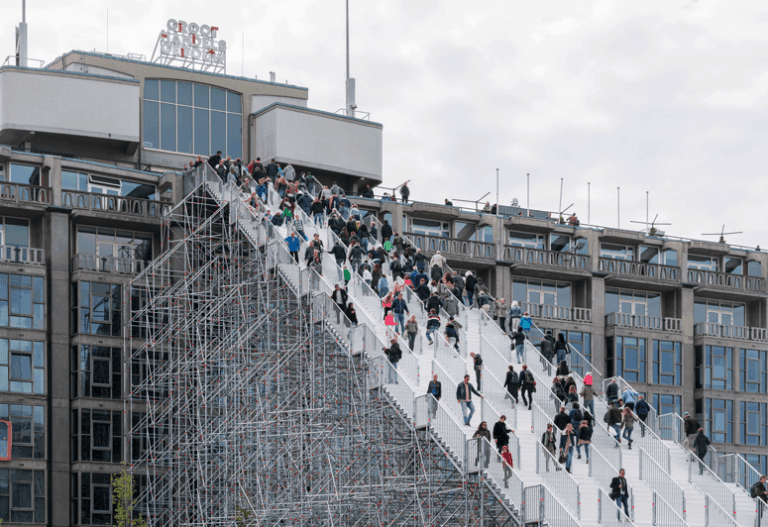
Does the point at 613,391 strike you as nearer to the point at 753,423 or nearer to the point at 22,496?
the point at 22,496

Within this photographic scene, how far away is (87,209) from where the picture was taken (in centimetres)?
5572

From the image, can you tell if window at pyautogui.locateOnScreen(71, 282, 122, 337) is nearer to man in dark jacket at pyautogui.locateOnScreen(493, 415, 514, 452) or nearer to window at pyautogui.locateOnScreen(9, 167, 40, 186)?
window at pyautogui.locateOnScreen(9, 167, 40, 186)

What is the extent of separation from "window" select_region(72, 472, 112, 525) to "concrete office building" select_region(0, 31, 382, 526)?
2.1 inches

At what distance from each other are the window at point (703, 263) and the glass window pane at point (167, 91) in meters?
28.2

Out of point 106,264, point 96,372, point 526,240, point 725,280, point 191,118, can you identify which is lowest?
point 96,372

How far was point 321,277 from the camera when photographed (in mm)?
42750

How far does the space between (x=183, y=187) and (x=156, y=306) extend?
19.3ft

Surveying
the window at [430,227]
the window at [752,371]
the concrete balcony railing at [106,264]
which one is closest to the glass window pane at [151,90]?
the concrete balcony railing at [106,264]

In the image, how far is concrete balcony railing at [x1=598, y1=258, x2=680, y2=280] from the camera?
229 feet

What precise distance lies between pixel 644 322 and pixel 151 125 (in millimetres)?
25933

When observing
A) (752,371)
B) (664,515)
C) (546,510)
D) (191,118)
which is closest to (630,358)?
(752,371)

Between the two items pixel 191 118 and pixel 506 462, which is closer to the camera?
pixel 506 462

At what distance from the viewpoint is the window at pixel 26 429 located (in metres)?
51.9

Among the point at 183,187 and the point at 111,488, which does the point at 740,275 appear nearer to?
the point at 183,187
